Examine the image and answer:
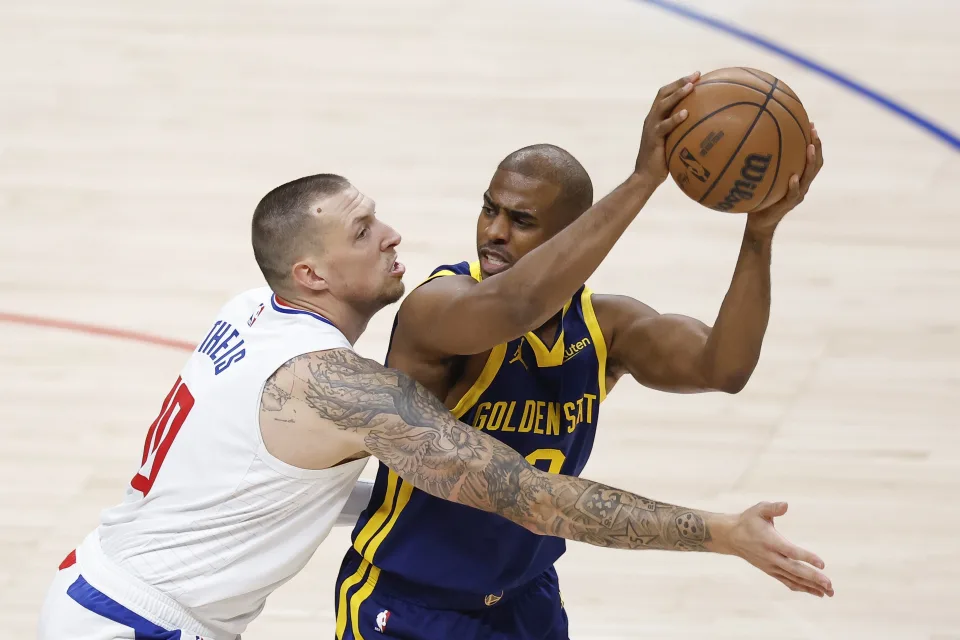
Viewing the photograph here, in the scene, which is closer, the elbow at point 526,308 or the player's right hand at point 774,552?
the player's right hand at point 774,552

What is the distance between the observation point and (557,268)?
2.51 meters

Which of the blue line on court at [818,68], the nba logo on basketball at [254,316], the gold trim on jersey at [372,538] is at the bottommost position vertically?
the gold trim on jersey at [372,538]

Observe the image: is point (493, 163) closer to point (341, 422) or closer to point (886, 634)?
point (886, 634)

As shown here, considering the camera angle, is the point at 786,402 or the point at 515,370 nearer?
the point at 515,370

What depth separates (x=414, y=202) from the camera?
6.22 m

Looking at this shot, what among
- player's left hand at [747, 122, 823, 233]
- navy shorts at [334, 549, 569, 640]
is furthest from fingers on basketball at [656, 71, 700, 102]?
navy shorts at [334, 549, 569, 640]

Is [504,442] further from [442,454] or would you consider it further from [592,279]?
[592,279]

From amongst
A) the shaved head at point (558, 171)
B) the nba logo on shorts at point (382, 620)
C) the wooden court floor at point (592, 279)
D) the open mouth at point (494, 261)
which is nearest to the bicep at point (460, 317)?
the open mouth at point (494, 261)

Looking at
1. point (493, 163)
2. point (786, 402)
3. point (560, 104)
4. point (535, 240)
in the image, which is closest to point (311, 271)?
point (535, 240)

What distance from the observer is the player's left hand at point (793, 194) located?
2635 millimetres

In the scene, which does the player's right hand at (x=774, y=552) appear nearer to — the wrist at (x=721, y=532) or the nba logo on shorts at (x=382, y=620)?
the wrist at (x=721, y=532)

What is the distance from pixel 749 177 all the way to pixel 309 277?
1.07 meters

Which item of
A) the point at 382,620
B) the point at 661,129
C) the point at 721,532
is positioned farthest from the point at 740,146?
the point at 382,620

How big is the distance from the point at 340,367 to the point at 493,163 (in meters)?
3.94
